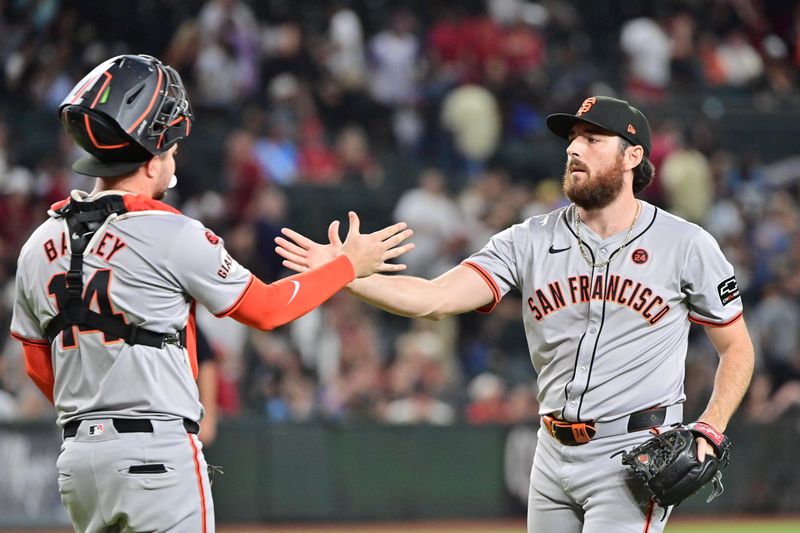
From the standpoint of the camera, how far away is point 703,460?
5.04 meters

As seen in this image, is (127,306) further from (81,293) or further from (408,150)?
(408,150)

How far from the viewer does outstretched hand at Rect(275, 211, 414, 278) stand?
15.6 feet

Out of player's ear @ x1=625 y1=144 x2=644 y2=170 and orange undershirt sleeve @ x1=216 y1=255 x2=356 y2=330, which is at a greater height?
player's ear @ x1=625 y1=144 x2=644 y2=170

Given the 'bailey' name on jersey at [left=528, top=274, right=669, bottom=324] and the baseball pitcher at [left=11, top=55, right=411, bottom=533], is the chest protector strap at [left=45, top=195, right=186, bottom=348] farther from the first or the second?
the 'bailey' name on jersey at [left=528, top=274, right=669, bottom=324]

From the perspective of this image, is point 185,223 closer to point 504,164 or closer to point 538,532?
point 538,532

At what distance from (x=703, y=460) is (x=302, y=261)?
1.79m

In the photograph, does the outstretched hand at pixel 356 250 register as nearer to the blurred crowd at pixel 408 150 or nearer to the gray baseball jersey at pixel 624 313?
the gray baseball jersey at pixel 624 313

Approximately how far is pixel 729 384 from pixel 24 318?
2.84 m

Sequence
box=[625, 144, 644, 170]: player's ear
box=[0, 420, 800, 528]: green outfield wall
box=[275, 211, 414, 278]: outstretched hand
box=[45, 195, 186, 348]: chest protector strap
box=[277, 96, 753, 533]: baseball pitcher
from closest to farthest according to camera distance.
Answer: box=[45, 195, 186, 348]: chest protector strap < box=[275, 211, 414, 278]: outstretched hand < box=[277, 96, 753, 533]: baseball pitcher < box=[625, 144, 644, 170]: player's ear < box=[0, 420, 800, 528]: green outfield wall

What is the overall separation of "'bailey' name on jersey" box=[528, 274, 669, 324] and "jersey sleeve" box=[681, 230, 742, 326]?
0.47ft

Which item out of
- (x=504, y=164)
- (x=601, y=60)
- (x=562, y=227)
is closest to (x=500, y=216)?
(x=504, y=164)

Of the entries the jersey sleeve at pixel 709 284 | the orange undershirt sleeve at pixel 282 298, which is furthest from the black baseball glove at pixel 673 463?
the orange undershirt sleeve at pixel 282 298

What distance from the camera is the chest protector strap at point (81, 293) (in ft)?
13.2

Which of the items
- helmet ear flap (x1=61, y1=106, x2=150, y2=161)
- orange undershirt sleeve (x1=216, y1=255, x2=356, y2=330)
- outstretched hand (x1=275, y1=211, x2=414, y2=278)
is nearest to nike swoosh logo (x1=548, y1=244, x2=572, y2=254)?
outstretched hand (x1=275, y1=211, x2=414, y2=278)
